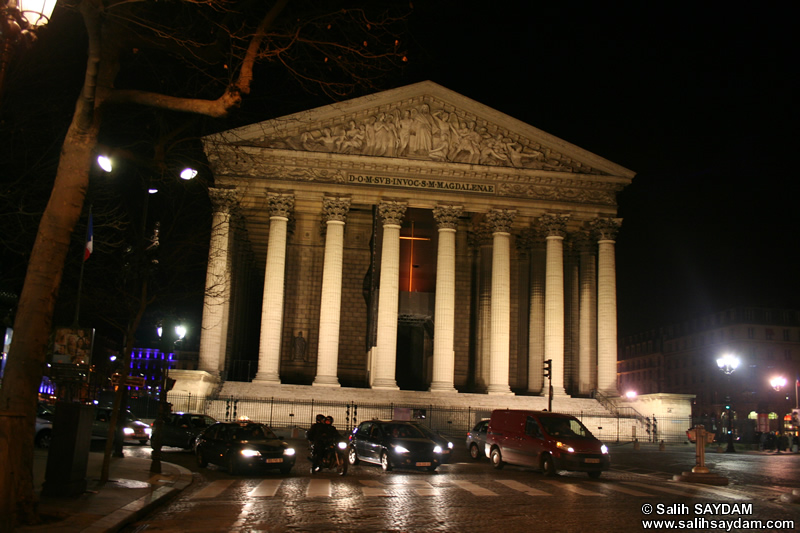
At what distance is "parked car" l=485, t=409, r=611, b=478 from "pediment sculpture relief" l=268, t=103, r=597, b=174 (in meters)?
21.2

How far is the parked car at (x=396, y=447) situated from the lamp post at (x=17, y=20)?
14999 mm

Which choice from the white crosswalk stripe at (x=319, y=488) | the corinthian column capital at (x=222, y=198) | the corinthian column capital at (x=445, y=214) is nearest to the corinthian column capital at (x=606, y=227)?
the corinthian column capital at (x=445, y=214)

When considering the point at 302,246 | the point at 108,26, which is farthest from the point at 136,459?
the point at 302,246

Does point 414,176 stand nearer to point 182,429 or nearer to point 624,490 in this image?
point 182,429

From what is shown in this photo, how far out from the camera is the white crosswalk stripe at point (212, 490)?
14.5m

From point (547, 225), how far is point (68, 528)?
1419 inches

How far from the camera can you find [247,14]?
14531 mm

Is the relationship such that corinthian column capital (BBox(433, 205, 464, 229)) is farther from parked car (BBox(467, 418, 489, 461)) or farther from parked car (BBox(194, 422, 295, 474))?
parked car (BBox(194, 422, 295, 474))

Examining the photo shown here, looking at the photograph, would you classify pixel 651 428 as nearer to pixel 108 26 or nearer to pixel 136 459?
pixel 136 459

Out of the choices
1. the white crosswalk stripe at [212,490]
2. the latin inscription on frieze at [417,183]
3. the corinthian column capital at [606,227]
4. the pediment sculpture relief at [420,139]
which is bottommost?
the white crosswalk stripe at [212,490]

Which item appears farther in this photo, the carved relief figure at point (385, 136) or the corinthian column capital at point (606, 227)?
the corinthian column capital at point (606, 227)

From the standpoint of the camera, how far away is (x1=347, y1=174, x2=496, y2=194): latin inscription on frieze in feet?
136

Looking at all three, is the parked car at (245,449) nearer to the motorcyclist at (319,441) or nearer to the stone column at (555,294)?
the motorcyclist at (319,441)

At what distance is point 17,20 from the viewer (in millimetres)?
7934
